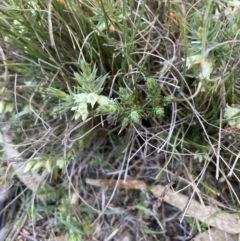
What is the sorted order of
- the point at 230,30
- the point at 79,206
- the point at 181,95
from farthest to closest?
the point at 79,206 → the point at 181,95 → the point at 230,30

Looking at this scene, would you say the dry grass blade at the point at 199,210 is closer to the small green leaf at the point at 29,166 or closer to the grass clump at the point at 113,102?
the grass clump at the point at 113,102

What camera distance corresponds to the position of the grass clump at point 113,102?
2.83 ft

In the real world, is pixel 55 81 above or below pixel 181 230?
above

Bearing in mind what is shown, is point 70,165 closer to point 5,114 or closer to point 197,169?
point 5,114

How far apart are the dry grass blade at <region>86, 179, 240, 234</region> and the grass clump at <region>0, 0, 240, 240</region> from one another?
0.03m

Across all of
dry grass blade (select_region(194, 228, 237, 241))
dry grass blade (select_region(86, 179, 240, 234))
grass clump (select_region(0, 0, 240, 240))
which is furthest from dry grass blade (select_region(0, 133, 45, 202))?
dry grass blade (select_region(194, 228, 237, 241))

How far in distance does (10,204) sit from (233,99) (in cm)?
64

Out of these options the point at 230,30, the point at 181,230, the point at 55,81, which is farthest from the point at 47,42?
the point at 181,230

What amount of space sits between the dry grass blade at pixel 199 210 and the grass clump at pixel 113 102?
0.09 ft

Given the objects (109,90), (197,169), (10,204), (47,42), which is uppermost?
(47,42)

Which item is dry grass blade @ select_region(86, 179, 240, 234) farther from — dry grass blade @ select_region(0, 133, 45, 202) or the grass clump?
dry grass blade @ select_region(0, 133, 45, 202)

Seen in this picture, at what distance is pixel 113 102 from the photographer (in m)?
0.84

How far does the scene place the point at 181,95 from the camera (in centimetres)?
97

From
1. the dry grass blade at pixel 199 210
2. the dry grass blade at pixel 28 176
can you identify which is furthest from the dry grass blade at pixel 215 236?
the dry grass blade at pixel 28 176
